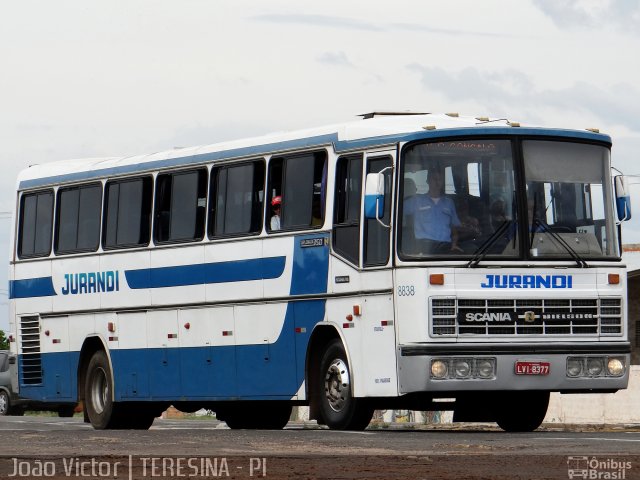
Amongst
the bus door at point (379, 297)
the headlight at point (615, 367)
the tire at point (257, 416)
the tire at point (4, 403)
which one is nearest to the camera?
the bus door at point (379, 297)

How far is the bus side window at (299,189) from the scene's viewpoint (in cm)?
1989

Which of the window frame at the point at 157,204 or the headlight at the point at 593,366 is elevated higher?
the window frame at the point at 157,204

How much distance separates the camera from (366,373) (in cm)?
1888

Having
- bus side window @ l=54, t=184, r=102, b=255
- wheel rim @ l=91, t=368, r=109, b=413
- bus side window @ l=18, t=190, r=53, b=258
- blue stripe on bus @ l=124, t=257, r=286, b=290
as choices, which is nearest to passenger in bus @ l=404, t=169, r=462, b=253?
blue stripe on bus @ l=124, t=257, r=286, b=290

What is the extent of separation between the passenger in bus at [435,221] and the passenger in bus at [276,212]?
2.42 metres

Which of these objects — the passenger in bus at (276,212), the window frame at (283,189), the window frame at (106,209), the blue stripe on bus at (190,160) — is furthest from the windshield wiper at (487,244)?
the window frame at (106,209)

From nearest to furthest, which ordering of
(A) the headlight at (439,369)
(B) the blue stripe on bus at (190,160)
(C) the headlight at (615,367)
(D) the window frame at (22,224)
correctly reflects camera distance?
(A) the headlight at (439,369), (C) the headlight at (615,367), (B) the blue stripe on bus at (190,160), (D) the window frame at (22,224)

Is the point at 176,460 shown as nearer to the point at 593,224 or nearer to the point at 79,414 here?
the point at 593,224

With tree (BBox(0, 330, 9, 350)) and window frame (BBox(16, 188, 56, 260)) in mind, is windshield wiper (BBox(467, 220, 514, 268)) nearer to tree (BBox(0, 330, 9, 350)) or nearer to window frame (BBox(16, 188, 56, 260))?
window frame (BBox(16, 188, 56, 260))

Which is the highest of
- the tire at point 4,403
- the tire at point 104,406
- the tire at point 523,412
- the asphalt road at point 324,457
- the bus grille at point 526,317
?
the tire at point 4,403

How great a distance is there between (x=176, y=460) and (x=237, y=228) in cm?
788

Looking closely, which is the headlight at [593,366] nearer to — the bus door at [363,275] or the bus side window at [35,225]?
the bus door at [363,275]

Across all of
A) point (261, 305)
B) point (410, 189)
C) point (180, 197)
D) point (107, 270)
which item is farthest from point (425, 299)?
point (107, 270)

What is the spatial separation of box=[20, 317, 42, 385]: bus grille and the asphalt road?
683 cm
